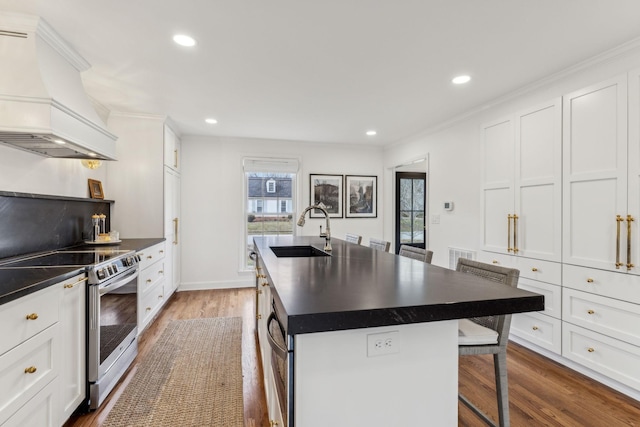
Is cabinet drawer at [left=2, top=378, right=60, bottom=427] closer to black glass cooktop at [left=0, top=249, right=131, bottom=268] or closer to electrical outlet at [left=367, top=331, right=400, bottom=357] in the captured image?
black glass cooktop at [left=0, top=249, right=131, bottom=268]

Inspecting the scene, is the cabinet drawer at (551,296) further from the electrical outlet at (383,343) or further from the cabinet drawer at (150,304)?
the cabinet drawer at (150,304)

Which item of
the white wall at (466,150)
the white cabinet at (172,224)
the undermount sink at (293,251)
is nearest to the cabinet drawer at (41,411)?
the undermount sink at (293,251)

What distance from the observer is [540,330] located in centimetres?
275

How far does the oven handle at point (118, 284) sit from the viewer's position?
2014 mm

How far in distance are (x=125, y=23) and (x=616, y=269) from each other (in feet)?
12.2

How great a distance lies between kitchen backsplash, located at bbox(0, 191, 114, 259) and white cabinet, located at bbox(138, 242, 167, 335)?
2.19 ft

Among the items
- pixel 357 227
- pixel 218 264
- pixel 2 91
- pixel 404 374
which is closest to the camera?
pixel 404 374

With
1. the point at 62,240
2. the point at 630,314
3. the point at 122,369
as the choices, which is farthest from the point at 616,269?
the point at 62,240

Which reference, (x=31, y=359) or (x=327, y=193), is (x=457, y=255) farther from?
(x=31, y=359)

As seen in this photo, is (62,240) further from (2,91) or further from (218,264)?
(218,264)

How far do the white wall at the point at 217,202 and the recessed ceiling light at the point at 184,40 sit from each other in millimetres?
2865

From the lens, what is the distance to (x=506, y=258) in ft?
10.2

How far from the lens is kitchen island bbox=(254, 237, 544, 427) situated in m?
0.94

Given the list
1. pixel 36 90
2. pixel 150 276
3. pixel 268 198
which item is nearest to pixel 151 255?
pixel 150 276
